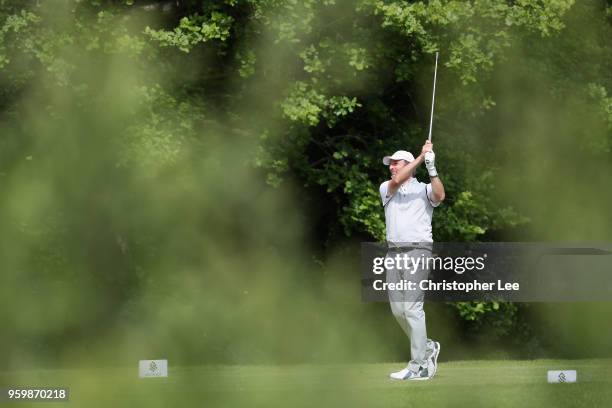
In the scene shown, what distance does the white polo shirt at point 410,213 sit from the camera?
30.0ft

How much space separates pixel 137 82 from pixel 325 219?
10.0 ft

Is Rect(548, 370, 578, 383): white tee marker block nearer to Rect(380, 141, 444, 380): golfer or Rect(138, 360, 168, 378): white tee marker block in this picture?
Rect(380, 141, 444, 380): golfer

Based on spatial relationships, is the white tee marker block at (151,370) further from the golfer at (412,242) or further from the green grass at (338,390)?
the golfer at (412,242)

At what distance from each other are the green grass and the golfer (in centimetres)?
22

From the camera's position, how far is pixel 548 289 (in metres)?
15.9

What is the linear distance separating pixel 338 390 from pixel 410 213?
4.37 feet

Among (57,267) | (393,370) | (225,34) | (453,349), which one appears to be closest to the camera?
(393,370)

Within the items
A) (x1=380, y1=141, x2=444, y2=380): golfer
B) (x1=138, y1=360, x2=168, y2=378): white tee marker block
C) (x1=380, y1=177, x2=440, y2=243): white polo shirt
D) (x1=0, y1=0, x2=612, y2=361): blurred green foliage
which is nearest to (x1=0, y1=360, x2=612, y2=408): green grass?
(x1=138, y1=360, x2=168, y2=378): white tee marker block

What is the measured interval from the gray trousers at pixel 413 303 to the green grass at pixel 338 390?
257mm

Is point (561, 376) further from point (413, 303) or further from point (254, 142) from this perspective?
point (254, 142)

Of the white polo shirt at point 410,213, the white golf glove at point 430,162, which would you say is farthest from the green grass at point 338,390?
the white golf glove at point 430,162

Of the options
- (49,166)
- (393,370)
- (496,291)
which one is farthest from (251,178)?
(393,370)

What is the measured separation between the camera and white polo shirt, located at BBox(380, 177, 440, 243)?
916cm

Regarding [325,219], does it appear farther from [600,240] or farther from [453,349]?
[600,240]
